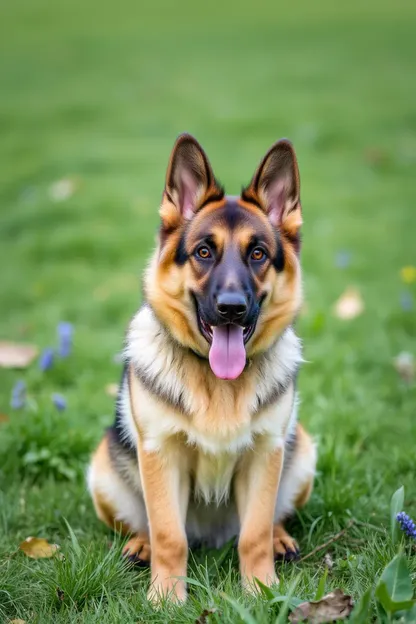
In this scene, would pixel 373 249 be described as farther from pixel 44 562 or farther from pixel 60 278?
pixel 44 562

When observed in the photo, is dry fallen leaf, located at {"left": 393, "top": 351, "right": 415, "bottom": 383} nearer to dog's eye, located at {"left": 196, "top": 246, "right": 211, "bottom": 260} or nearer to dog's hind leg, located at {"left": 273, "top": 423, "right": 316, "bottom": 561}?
dog's hind leg, located at {"left": 273, "top": 423, "right": 316, "bottom": 561}

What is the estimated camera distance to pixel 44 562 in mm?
3283

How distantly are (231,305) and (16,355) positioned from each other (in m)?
3.22

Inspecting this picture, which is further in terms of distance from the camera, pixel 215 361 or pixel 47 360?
pixel 47 360

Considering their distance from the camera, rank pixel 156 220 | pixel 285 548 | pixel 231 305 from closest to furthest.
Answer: pixel 231 305 → pixel 285 548 → pixel 156 220

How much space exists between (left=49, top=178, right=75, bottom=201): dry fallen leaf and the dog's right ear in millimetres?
5826

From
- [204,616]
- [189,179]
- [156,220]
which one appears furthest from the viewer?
[156,220]

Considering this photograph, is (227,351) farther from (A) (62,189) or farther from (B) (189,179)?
(A) (62,189)

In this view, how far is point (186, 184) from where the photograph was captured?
3.49 m

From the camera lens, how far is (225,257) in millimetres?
3254

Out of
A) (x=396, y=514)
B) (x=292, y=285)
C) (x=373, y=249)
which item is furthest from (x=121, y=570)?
(x=373, y=249)

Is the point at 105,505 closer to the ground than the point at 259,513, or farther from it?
closer to the ground

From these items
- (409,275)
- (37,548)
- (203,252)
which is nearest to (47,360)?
(37,548)

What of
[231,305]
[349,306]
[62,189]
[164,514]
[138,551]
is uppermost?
[231,305]
